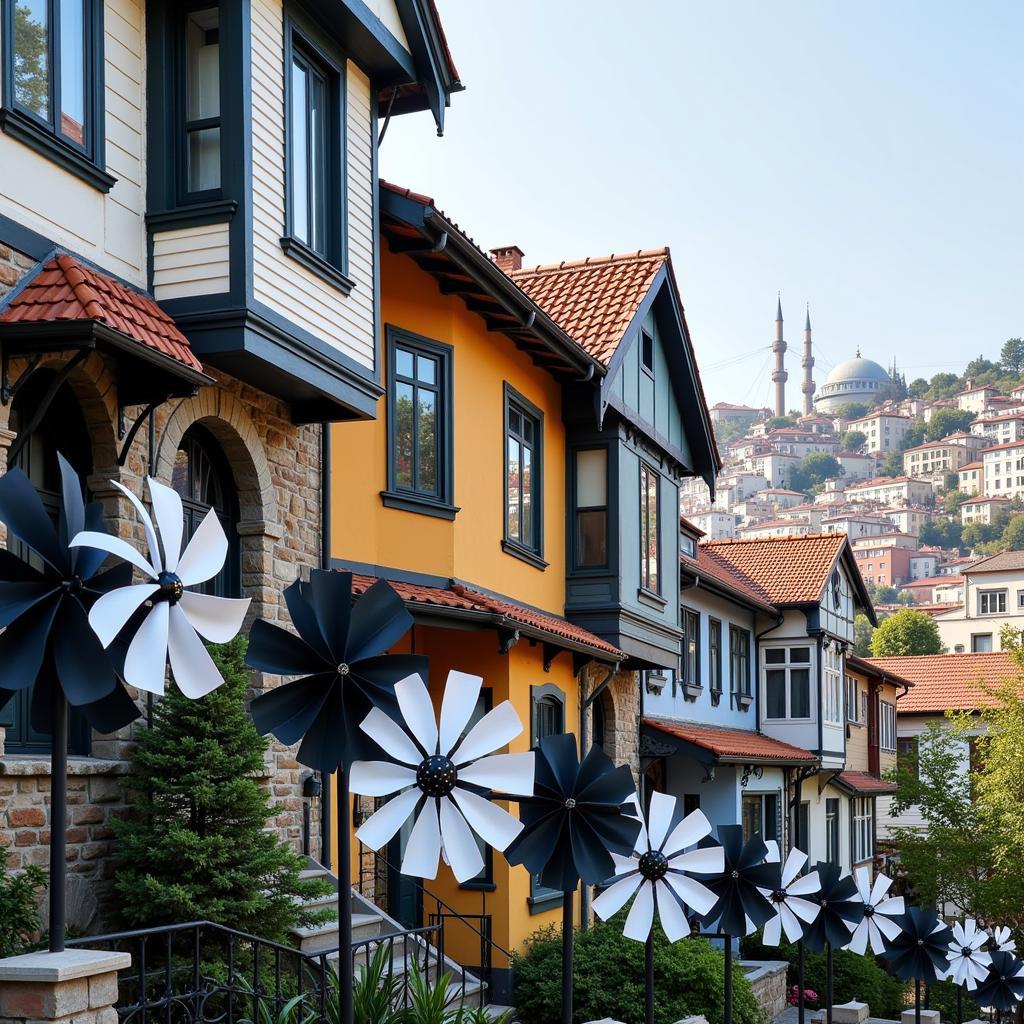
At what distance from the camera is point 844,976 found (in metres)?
24.2

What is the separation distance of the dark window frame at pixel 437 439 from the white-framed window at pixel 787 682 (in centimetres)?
1867

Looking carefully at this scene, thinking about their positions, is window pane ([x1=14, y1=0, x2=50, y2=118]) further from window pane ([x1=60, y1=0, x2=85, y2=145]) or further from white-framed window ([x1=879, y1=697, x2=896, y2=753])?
white-framed window ([x1=879, y1=697, x2=896, y2=753])

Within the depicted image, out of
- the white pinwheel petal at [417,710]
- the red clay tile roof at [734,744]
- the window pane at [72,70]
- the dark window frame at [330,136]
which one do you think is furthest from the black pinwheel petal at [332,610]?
the red clay tile roof at [734,744]

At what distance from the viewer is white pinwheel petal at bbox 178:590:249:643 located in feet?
22.2

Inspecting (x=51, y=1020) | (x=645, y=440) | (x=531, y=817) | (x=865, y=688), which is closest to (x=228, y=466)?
(x=531, y=817)

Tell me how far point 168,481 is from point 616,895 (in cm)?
438

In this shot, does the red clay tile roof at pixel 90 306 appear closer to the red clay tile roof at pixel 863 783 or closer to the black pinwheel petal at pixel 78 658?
A: the black pinwheel petal at pixel 78 658

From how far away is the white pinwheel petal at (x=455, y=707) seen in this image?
7.42m

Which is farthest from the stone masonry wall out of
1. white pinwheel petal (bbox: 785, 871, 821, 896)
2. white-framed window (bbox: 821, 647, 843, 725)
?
white-framed window (bbox: 821, 647, 843, 725)

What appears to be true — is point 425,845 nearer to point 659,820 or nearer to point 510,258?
point 659,820

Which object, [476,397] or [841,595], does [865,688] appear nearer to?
[841,595]

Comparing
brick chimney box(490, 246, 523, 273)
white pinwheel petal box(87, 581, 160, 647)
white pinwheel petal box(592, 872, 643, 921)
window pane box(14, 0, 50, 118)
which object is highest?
brick chimney box(490, 246, 523, 273)

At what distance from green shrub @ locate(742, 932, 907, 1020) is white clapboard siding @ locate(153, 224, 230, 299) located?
16708 millimetres

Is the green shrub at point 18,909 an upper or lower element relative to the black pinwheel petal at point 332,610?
lower
